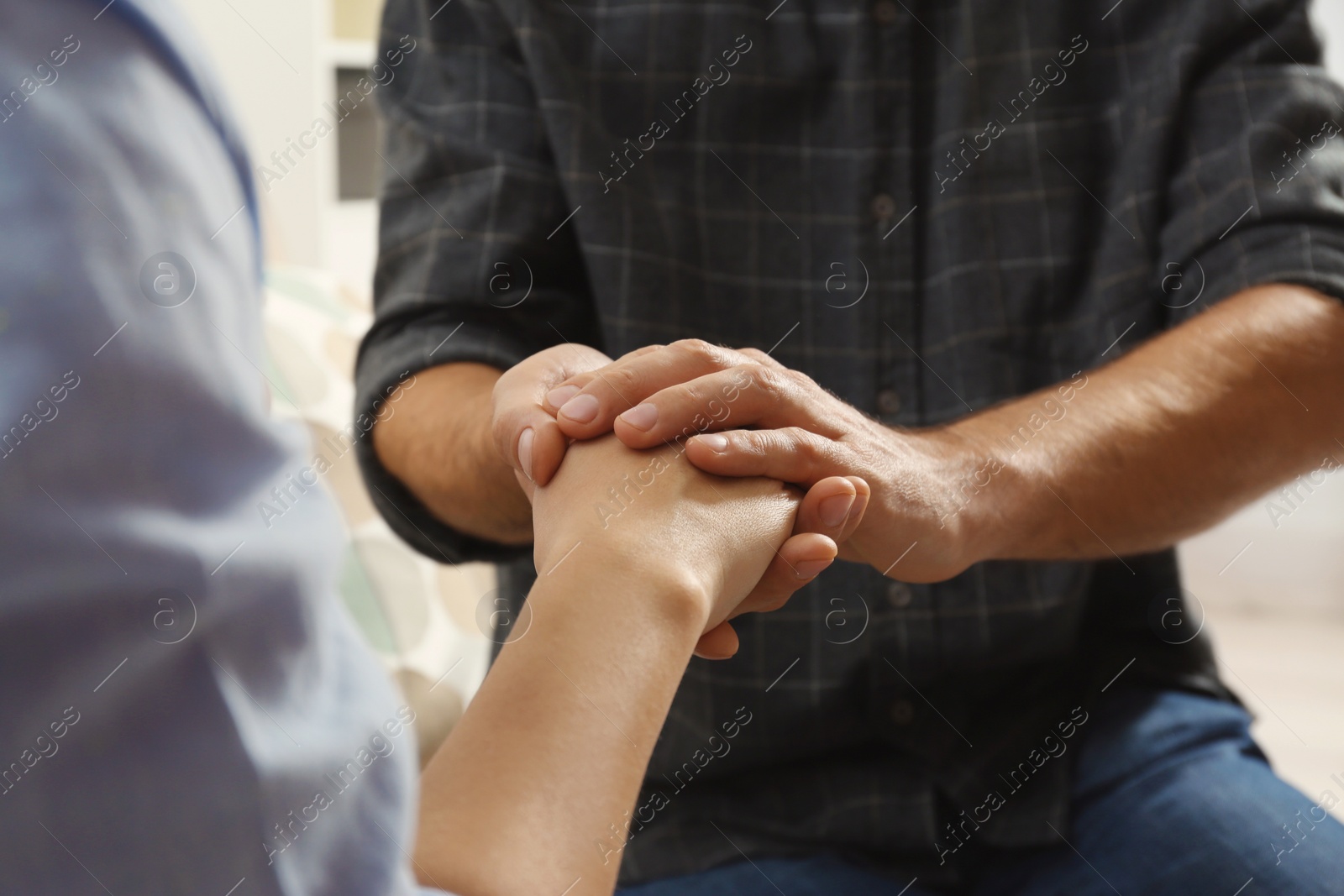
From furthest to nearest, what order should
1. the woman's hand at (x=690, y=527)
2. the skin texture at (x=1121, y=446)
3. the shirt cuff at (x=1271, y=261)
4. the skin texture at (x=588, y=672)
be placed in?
A: the shirt cuff at (x=1271, y=261)
the skin texture at (x=1121, y=446)
the woman's hand at (x=690, y=527)
the skin texture at (x=588, y=672)

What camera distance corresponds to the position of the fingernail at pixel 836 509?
534mm

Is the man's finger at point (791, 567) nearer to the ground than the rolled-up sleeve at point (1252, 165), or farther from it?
nearer to the ground

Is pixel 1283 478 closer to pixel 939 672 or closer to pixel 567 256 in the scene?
pixel 939 672

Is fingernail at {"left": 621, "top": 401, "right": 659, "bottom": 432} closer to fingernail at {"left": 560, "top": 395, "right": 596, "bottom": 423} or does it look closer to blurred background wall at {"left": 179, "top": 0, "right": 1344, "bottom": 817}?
fingernail at {"left": 560, "top": 395, "right": 596, "bottom": 423}

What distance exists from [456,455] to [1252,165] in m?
0.63

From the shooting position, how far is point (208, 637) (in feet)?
0.82

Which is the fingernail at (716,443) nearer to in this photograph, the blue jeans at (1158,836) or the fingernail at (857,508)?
the fingernail at (857,508)

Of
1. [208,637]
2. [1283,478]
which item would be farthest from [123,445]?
[1283,478]

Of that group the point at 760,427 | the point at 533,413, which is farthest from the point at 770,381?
the point at 533,413

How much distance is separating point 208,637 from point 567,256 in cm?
61

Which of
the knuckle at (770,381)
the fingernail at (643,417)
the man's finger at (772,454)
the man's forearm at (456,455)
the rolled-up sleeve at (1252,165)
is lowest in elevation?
the man's forearm at (456,455)

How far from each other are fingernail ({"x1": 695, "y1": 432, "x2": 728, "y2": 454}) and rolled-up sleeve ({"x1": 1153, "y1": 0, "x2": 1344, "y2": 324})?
1.49ft

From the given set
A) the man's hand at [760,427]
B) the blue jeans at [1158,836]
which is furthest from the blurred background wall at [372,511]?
the man's hand at [760,427]

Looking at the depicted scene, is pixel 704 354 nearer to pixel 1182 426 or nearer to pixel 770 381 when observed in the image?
pixel 770 381
